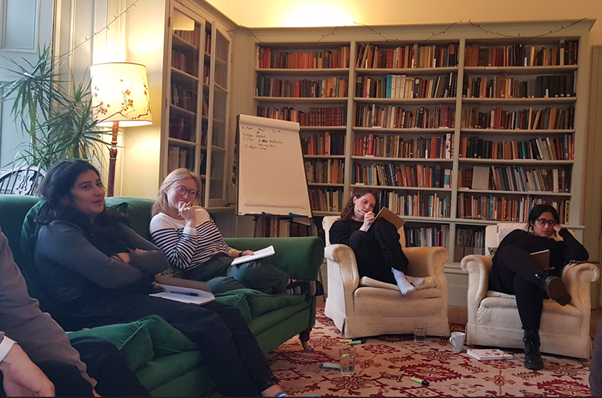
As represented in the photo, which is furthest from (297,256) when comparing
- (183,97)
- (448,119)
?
(448,119)

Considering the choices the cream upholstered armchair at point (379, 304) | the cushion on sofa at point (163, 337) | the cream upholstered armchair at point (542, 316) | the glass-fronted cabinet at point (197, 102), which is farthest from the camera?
the glass-fronted cabinet at point (197, 102)

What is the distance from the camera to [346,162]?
5441mm

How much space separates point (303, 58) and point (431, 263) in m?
2.64

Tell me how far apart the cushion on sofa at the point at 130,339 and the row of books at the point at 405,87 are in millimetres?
4048

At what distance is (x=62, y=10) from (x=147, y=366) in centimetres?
315

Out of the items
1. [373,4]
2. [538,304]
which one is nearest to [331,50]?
[373,4]

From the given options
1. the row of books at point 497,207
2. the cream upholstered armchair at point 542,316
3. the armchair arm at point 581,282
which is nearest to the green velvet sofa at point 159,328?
the cream upholstered armchair at point 542,316

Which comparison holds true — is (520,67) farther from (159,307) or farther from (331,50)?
(159,307)

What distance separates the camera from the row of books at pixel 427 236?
533cm

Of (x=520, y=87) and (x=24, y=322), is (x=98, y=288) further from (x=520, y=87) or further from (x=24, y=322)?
(x=520, y=87)

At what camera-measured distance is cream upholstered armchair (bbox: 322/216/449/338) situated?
359 centimetres

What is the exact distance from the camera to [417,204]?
542 cm

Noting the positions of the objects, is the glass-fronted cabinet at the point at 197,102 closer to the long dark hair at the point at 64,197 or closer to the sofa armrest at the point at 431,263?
the sofa armrest at the point at 431,263

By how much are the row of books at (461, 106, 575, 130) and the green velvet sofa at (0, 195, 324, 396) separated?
3.00m
